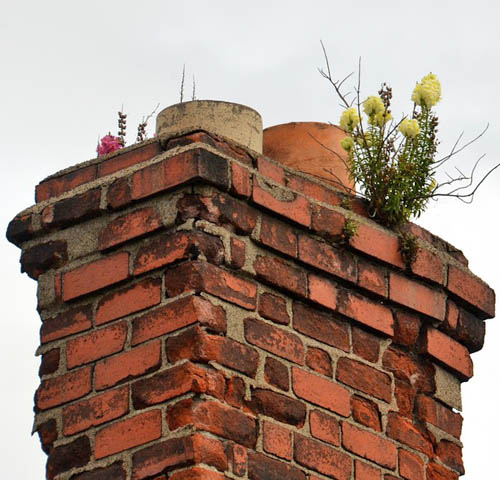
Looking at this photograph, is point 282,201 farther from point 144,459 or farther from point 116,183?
point 144,459

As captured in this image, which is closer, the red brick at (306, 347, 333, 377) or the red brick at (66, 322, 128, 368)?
the red brick at (66, 322, 128, 368)

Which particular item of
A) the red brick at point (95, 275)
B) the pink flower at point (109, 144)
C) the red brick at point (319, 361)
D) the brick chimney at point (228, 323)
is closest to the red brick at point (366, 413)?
the brick chimney at point (228, 323)

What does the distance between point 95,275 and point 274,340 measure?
514 mm

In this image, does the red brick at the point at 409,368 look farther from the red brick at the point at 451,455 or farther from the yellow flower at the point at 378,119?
the yellow flower at the point at 378,119

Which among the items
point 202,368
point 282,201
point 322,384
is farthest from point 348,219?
point 202,368

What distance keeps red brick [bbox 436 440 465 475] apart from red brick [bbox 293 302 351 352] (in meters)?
0.44

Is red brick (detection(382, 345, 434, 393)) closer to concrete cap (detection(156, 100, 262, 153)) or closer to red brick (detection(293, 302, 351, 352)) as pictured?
red brick (detection(293, 302, 351, 352))

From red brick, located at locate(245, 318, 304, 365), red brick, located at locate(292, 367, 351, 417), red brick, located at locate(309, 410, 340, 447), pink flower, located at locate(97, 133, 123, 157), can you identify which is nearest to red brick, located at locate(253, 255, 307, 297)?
red brick, located at locate(245, 318, 304, 365)

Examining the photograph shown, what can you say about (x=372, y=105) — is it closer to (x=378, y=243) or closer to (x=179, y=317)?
(x=378, y=243)

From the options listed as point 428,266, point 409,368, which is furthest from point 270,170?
point 409,368

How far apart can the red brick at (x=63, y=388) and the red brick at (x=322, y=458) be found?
0.56 metres

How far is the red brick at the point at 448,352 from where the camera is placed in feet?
14.2

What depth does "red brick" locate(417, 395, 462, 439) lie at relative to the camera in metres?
4.25

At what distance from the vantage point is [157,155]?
407 centimetres
